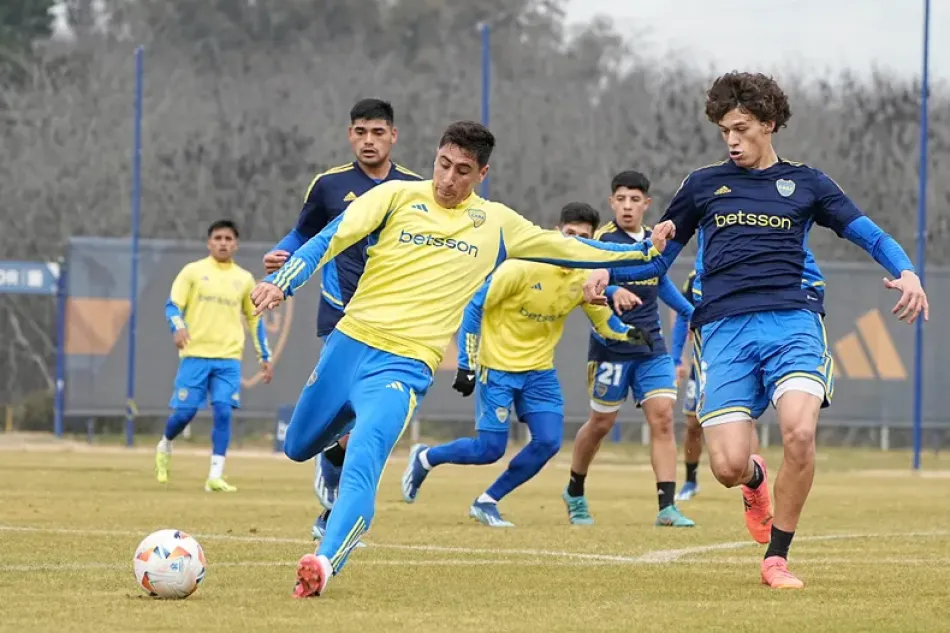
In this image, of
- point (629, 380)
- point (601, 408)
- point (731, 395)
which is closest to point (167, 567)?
point (731, 395)

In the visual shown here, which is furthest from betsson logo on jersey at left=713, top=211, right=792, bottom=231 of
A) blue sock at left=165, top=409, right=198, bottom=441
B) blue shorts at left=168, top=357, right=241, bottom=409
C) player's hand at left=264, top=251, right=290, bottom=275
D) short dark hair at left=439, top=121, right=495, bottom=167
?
blue sock at left=165, top=409, right=198, bottom=441

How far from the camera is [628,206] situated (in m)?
12.6

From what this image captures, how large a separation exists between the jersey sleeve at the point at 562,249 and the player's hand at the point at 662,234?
0.04 metres

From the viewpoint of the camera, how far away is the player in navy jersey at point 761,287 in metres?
8.08

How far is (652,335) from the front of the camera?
13.1 meters

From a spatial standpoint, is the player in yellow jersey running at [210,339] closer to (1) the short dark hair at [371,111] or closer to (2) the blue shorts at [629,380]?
(2) the blue shorts at [629,380]

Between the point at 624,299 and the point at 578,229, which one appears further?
the point at 578,229

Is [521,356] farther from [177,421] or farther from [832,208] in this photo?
[177,421]

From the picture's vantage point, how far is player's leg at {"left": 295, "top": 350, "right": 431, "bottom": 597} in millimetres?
7211

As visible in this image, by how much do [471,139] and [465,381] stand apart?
4053 mm

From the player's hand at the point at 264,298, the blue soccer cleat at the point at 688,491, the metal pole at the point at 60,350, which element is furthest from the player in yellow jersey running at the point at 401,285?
the metal pole at the point at 60,350

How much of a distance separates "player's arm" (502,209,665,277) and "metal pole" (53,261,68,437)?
19.4 m

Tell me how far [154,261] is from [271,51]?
51.6 ft

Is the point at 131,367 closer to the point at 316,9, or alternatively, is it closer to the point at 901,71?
the point at 901,71
